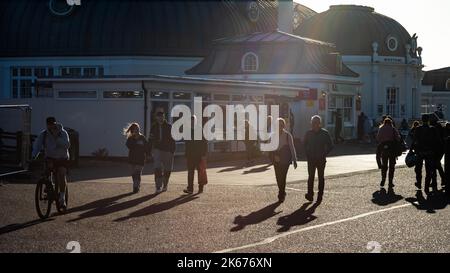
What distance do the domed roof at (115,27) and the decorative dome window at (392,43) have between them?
1285 centimetres

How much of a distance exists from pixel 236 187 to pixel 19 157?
6.47 meters

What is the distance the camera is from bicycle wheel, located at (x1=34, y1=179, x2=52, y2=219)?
1445cm

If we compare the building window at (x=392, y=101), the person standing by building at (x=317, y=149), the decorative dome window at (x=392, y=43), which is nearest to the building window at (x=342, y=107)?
the decorative dome window at (x=392, y=43)

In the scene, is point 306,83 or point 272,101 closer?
point 272,101

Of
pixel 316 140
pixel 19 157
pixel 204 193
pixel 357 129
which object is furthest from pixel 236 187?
pixel 357 129

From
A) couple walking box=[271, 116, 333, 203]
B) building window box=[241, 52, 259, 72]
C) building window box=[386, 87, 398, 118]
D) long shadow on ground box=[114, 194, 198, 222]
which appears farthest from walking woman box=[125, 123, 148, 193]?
building window box=[386, 87, 398, 118]

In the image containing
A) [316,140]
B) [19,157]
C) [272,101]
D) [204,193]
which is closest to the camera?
[316,140]

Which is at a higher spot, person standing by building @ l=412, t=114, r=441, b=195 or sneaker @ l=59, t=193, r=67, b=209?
person standing by building @ l=412, t=114, r=441, b=195

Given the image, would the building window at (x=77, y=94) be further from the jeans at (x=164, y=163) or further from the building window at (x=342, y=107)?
the building window at (x=342, y=107)

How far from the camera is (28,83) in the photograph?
56188 mm

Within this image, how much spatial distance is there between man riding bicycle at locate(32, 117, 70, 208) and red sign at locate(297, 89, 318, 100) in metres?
31.2

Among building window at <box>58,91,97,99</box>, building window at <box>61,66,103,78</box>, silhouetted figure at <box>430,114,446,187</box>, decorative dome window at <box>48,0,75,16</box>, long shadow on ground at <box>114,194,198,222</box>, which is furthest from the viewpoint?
decorative dome window at <box>48,0,75,16</box>

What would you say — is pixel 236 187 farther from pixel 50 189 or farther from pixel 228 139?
pixel 228 139

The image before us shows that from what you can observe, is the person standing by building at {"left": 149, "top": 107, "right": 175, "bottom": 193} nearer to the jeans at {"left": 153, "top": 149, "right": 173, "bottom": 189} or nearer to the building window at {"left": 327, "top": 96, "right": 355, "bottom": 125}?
the jeans at {"left": 153, "top": 149, "right": 173, "bottom": 189}
